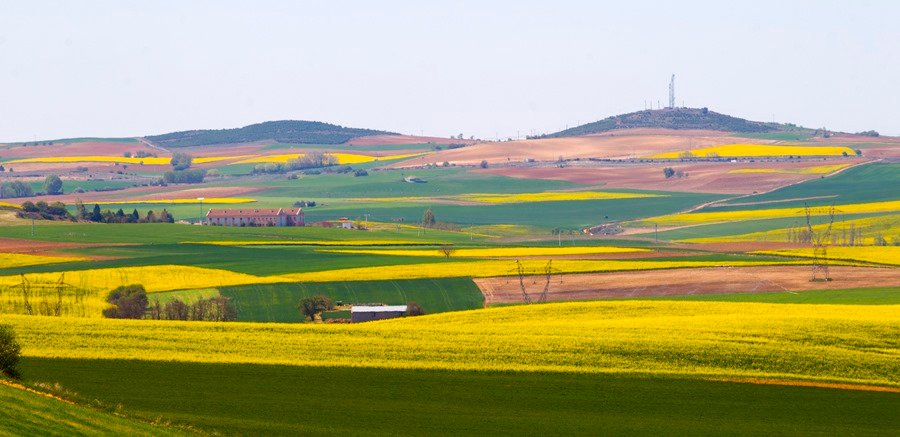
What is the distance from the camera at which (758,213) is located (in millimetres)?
121062

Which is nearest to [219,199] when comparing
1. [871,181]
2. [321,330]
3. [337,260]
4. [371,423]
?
[871,181]

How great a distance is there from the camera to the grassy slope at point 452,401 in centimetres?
2892

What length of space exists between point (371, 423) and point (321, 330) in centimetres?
1141

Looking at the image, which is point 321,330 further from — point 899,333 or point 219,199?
point 219,199

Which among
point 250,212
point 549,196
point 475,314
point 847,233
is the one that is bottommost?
point 847,233

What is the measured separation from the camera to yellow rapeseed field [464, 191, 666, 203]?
14500cm

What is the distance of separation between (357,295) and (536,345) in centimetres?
2746

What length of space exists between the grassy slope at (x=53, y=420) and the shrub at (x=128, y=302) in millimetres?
30016

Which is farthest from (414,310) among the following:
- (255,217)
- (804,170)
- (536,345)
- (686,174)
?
(804,170)

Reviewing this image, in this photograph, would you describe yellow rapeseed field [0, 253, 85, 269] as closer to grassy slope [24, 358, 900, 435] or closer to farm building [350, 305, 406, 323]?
farm building [350, 305, 406, 323]

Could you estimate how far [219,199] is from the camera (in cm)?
15400

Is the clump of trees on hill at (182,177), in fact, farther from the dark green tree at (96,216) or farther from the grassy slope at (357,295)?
the grassy slope at (357,295)

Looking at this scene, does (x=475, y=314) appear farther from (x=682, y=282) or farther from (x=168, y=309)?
(x=682, y=282)

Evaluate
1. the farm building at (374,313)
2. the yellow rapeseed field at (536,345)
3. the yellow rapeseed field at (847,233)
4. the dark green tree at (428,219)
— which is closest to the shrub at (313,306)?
the farm building at (374,313)
